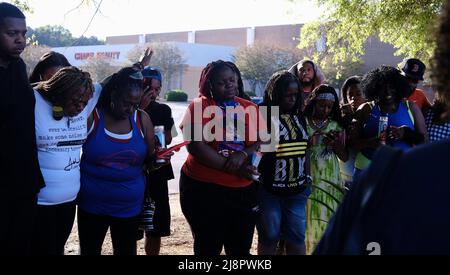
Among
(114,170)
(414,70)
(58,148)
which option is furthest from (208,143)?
(414,70)

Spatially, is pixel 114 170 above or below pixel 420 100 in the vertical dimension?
below

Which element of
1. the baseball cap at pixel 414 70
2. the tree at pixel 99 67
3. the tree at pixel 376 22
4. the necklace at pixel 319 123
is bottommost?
the necklace at pixel 319 123

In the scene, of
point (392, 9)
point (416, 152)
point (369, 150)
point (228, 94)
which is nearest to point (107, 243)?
point (228, 94)

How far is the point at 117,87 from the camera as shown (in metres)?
3.69

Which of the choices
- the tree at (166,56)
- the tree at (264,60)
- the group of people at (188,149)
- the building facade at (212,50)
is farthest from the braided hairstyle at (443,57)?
the tree at (166,56)

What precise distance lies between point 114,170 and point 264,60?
148 feet

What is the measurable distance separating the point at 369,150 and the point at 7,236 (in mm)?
3064

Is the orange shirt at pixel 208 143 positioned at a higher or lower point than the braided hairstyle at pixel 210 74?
lower

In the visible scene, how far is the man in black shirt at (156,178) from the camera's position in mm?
4441

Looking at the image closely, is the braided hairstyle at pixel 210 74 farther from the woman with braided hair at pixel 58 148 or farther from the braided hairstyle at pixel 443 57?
the braided hairstyle at pixel 443 57

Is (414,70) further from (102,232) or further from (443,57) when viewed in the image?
(443,57)

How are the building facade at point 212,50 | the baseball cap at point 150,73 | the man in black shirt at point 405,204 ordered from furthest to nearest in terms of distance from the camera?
the building facade at point 212,50 → the baseball cap at point 150,73 → the man in black shirt at point 405,204

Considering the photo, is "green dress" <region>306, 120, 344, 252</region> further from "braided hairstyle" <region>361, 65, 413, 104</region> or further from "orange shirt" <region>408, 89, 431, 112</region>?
"orange shirt" <region>408, 89, 431, 112</region>

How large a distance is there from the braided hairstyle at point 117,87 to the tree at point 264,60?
44226mm
